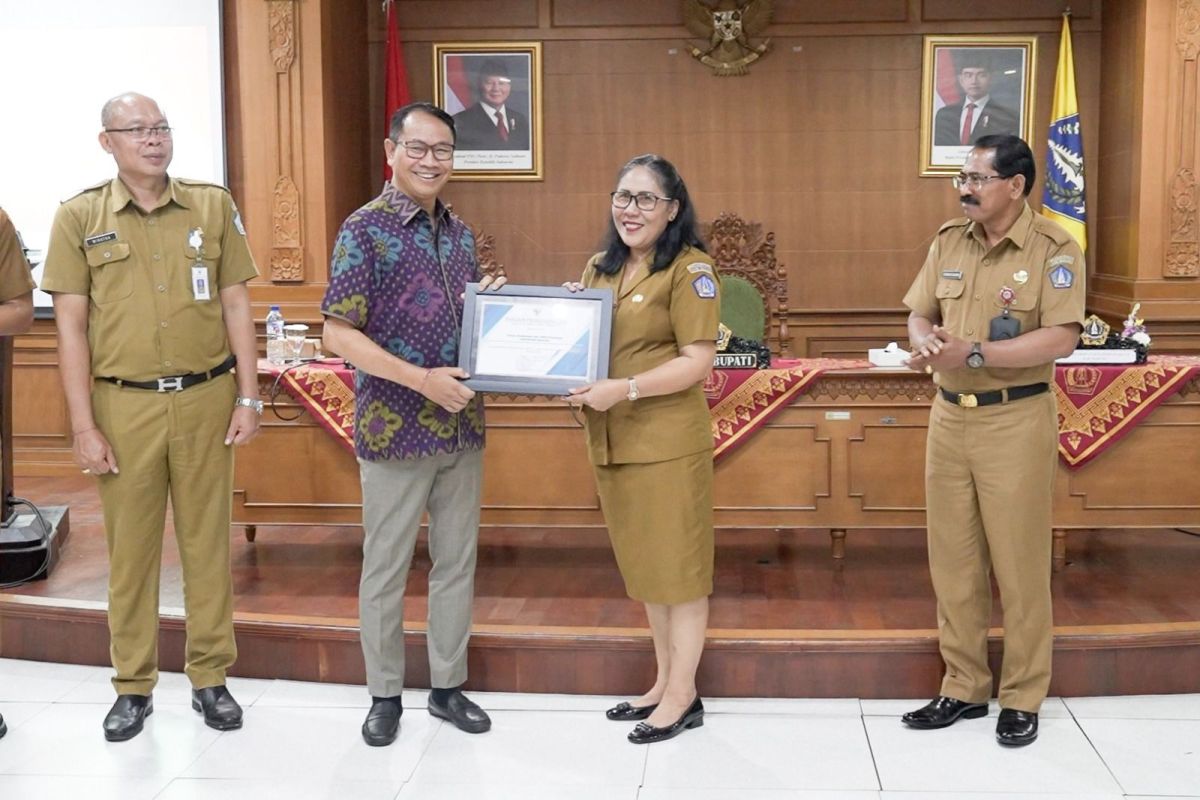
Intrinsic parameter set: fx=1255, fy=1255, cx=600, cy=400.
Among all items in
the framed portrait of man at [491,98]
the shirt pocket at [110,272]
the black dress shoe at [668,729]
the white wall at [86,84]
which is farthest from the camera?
the framed portrait of man at [491,98]

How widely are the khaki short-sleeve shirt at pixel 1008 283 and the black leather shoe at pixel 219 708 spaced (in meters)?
1.96

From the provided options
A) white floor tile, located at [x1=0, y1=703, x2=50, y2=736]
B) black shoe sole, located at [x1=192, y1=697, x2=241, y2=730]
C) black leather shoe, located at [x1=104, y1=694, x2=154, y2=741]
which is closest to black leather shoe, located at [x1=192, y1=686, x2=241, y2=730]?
black shoe sole, located at [x1=192, y1=697, x2=241, y2=730]

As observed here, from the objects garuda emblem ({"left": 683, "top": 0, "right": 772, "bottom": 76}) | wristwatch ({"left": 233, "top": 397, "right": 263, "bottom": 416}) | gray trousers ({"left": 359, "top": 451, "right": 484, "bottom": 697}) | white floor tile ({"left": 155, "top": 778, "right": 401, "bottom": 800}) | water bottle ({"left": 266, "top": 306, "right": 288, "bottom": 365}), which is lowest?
white floor tile ({"left": 155, "top": 778, "right": 401, "bottom": 800})

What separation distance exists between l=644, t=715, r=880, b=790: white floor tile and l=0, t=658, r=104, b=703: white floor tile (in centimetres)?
170

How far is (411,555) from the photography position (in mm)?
3041

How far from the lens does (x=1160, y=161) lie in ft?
19.3

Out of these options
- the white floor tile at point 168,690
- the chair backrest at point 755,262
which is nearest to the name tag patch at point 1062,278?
the white floor tile at point 168,690

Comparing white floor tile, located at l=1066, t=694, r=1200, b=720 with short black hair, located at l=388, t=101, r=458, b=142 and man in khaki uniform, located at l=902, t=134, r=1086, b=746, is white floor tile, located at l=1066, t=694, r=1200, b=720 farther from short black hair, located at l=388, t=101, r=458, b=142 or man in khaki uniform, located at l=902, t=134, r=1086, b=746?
short black hair, located at l=388, t=101, r=458, b=142

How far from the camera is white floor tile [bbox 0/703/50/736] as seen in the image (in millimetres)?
3271

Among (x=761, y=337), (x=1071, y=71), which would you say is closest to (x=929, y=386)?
(x=761, y=337)

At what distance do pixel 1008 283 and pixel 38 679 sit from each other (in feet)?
9.41

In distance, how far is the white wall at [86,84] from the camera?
6.14 m

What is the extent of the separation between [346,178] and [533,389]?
3.78 metres

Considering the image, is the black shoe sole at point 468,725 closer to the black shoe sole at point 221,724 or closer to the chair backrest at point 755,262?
the black shoe sole at point 221,724
